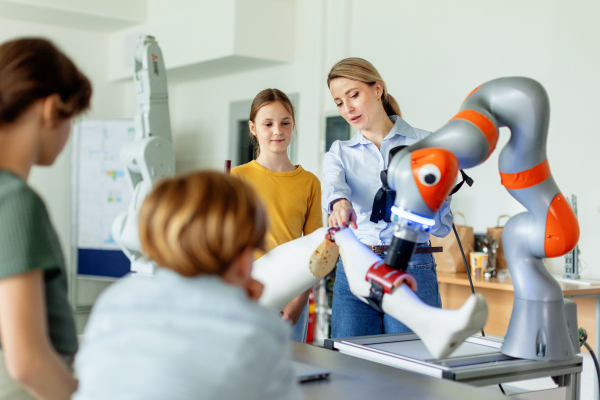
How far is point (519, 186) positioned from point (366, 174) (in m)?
0.53

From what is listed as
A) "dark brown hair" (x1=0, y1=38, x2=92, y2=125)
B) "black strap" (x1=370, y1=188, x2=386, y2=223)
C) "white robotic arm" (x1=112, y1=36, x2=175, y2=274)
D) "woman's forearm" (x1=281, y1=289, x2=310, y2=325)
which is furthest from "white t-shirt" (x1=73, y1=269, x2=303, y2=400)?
"white robotic arm" (x1=112, y1=36, x2=175, y2=274)

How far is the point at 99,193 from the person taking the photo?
4.88 m

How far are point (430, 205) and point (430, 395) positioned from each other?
33 cm

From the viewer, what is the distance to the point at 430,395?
962 millimetres

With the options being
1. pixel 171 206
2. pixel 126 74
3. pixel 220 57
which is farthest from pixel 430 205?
pixel 126 74

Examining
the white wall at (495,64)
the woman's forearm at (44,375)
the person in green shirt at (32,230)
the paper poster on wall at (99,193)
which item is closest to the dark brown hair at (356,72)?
the person in green shirt at (32,230)

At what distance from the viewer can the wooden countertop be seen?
2.46 metres

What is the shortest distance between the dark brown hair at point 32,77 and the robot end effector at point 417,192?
58 cm

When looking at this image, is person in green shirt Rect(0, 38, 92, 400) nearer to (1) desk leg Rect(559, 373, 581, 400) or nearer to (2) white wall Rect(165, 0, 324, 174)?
(1) desk leg Rect(559, 373, 581, 400)

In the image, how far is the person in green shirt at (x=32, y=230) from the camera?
2.65 ft

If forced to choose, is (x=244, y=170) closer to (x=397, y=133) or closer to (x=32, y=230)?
(x=397, y=133)

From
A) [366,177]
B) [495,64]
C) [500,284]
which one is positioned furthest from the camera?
[495,64]

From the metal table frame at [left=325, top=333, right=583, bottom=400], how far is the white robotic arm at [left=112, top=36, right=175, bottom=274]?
90 centimetres

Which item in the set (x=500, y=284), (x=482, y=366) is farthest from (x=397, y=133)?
(x=500, y=284)
